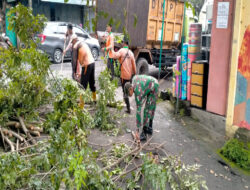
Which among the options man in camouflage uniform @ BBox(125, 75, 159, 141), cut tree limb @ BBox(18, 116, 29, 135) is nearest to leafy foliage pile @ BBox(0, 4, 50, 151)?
cut tree limb @ BBox(18, 116, 29, 135)

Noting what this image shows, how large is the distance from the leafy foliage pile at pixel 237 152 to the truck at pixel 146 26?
179 inches

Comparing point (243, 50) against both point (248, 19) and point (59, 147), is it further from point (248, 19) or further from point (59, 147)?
point (59, 147)

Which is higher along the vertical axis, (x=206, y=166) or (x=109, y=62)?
(x=109, y=62)

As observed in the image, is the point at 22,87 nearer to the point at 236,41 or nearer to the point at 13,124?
the point at 13,124

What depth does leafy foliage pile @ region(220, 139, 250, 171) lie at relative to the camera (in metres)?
4.65

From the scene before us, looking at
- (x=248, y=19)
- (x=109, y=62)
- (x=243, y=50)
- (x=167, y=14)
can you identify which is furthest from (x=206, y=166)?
(x=167, y=14)

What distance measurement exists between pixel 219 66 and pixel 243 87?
0.69 metres

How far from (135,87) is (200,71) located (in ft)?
6.01

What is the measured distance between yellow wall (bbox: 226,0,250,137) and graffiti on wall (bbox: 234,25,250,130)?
0.22 feet

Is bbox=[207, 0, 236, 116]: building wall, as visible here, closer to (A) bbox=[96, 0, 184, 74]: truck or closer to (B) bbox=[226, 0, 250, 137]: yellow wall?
(B) bbox=[226, 0, 250, 137]: yellow wall

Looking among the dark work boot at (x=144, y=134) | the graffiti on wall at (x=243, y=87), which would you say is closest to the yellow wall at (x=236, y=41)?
the graffiti on wall at (x=243, y=87)

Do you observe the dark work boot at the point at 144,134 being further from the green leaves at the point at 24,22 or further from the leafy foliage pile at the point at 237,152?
the green leaves at the point at 24,22

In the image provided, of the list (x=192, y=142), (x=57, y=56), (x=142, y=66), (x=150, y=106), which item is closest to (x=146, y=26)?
(x=142, y=66)

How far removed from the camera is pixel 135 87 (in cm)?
497
